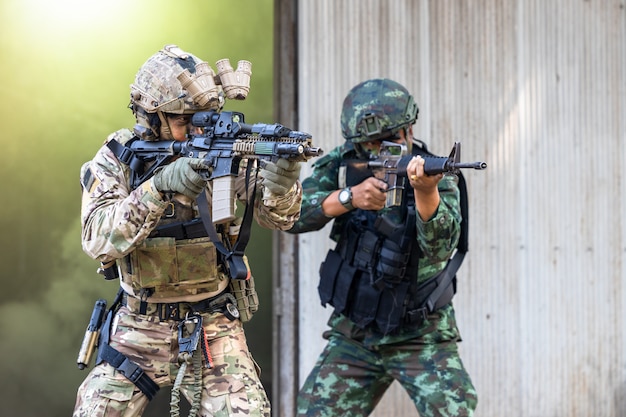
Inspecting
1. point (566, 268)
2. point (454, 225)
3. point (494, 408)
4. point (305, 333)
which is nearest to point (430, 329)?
point (454, 225)

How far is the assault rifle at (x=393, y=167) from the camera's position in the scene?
4.34 metres

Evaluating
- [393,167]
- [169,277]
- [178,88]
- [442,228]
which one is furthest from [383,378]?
[178,88]

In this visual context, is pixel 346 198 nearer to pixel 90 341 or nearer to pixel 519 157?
pixel 90 341

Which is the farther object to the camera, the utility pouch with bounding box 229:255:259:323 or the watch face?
the watch face

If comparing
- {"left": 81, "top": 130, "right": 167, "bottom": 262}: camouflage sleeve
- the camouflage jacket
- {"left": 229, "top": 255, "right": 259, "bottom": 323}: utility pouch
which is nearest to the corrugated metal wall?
{"left": 229, "top": 255, "right": 259, "bottom": 323}: utility pouch

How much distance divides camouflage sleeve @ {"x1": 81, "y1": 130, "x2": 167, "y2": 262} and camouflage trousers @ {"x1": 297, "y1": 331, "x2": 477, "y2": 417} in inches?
54.2

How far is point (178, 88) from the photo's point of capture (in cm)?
416

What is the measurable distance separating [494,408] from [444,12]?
2.43 m

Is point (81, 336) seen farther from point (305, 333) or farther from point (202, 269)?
point (202, 269)

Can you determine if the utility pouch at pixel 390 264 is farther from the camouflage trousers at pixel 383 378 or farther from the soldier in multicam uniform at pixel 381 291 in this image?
the camouflage trousers at pixel 383 378

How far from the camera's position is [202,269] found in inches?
164

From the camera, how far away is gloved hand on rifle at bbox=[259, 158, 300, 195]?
3.88 meters

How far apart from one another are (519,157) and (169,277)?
308 cm

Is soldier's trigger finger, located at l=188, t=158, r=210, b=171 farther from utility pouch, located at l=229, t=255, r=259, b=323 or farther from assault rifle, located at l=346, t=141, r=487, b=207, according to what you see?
assault rifle, located at l=346, t=141, r=487, b=207
